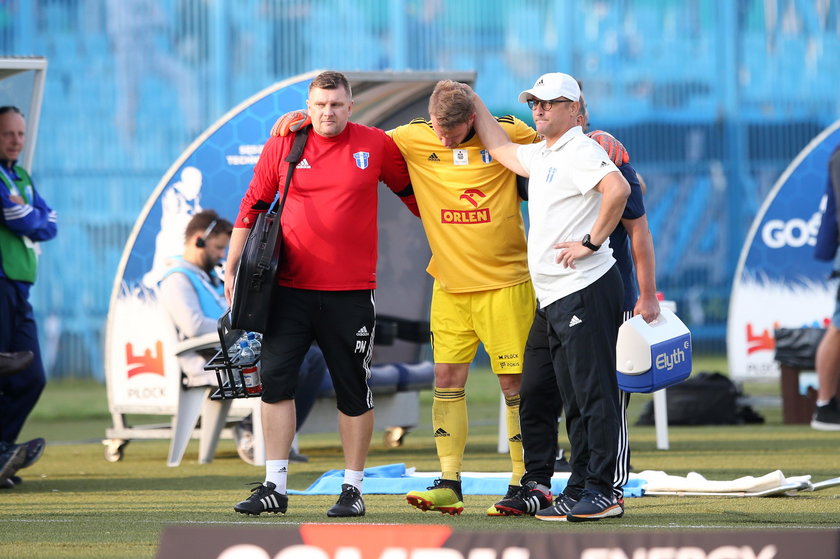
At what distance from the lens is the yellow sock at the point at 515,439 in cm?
624

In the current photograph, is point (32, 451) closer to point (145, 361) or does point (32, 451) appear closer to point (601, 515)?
point (145, 361)

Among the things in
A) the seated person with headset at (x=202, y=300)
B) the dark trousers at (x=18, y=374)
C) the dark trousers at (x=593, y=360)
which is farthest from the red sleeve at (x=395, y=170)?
the seated person with headset at (x=202, y=300)

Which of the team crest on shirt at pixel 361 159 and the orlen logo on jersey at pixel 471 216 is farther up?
the team crest on shirt at pixel 361 159

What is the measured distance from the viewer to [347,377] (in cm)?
613

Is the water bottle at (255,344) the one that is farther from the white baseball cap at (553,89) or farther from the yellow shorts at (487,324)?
the white baseball cap at (553,89)

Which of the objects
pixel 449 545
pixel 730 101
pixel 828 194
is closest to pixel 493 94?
pixel 730 101

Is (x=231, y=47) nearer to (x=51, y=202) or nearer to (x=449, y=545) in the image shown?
(x=51, y=202)

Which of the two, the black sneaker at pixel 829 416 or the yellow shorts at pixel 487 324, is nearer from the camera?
the yellow shorts at pixel 487 324

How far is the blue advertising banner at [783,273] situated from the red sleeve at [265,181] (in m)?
7.79

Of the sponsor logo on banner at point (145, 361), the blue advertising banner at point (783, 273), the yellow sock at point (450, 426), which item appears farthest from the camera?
the blue advertising banner at point (783, 273)

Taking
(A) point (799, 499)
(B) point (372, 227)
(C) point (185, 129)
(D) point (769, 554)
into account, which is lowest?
(A) point (799, 499)

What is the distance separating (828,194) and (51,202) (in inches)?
481

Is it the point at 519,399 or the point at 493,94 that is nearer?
the point at 519,399

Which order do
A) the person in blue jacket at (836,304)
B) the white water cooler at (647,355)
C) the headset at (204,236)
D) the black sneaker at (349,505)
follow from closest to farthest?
1. the white water cooler at (647,355)
2. the black sneaker at (349,505)
3. the headset at (204,236)
4. the person in blue jacket at (836,304)
